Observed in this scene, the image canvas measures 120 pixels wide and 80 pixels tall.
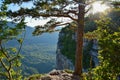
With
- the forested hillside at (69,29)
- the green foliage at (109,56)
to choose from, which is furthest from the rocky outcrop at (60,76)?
the green foliage at (109,56)

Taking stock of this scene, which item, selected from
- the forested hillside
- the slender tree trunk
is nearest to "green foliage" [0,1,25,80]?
the forested hillside

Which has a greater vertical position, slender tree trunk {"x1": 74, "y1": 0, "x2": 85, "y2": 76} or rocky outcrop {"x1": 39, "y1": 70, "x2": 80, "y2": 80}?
slender tree trunk {"x1": 74, "y1": 0, "x2": 85, "y2": 76}

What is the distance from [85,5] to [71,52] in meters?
86.6

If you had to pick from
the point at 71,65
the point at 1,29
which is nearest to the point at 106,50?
the point at 1,29

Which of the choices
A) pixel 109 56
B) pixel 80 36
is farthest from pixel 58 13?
pixel 109 56

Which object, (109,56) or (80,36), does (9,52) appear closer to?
(109,56)

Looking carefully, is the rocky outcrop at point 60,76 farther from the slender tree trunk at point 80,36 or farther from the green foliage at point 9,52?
the green foliage at point 9,52

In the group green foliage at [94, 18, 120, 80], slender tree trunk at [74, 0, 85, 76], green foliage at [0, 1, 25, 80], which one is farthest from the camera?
slender tree trunk at [74, 0, 85, 76]

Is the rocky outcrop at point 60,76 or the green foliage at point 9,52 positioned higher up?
the green foliage at point 9,52

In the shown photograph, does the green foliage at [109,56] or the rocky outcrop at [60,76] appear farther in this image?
the rocky outcrop at [60,76]

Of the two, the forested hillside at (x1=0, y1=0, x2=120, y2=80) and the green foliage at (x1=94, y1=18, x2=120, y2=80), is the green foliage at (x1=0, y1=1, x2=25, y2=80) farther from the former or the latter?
the green foliage at (x1=94, y1=18, x2=120, y2=80)

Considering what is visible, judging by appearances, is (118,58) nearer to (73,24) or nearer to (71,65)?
(73,24)

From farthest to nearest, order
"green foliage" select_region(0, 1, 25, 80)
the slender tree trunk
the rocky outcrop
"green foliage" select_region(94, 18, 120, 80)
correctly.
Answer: the slender tree trunk
the rocky outcrop
"green foliage" select_region(0, 1, 25, 80)
"green foliage" select_region(94, 18, 120, 80)

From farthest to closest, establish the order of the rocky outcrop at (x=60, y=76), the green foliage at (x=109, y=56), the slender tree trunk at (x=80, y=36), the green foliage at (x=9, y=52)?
the slender tree trunk at (x=80, y=36) → the rocky outcrop at (x=60, y=76) → the green foliage at (x=9, y=52) → the green foliage at (x=109, y=56)
